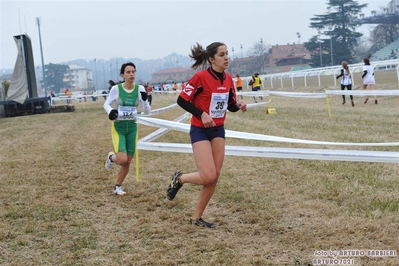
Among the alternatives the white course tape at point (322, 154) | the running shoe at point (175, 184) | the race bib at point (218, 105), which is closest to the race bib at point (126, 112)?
the white course tape at point (322, 154)

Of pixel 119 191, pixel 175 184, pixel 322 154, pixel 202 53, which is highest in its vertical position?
pixel 202 53

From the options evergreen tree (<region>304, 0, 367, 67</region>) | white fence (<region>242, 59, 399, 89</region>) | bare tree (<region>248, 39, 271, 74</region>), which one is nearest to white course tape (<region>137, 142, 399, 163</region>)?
white fence (<region>242, 59, 399, 89</region>)

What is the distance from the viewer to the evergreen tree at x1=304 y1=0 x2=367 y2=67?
8106 cm

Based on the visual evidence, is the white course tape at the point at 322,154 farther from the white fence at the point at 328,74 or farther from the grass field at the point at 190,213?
the white fence at the point at 328,74

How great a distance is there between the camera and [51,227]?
5.24m

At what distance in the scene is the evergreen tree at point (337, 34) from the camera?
81.1 m

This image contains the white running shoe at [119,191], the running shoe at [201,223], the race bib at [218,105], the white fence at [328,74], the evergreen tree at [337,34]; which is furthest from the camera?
the evergreen tree at [337,34]

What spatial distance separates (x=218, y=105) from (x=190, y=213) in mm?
1542

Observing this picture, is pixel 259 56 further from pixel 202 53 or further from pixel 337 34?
pixel 202 53

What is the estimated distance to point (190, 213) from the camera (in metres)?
5.58

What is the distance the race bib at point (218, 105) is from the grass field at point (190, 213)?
1.25 m

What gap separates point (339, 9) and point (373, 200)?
296 ft

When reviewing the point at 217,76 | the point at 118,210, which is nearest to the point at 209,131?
the point at 217,76

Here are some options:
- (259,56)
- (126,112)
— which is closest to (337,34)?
(259,56)
